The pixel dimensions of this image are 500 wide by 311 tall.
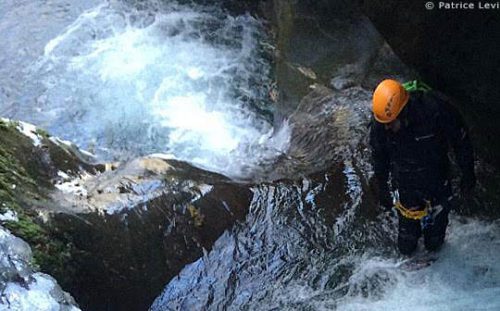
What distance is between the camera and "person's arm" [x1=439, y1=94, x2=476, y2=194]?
167 inches

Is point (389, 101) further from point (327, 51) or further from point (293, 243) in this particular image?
point (327, 51)

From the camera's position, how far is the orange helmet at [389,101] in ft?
13.4

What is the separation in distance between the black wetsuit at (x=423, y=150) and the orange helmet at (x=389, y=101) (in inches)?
3.2

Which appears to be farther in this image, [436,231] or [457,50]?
[457,50]

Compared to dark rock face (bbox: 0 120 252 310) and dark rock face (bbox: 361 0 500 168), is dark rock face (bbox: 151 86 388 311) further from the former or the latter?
dark rock face (bbox: 361 0 500 168)

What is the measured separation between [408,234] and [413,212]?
1.08 feet

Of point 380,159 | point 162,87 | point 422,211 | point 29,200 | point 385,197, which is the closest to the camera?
point 380,159

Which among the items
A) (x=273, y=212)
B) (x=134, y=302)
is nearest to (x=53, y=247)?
(x=134, y=302)

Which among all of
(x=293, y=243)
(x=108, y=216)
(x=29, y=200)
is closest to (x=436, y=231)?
(x=293, y=243)

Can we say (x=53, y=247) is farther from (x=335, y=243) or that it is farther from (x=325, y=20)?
(x=325, y=20)

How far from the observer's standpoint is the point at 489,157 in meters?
5.90

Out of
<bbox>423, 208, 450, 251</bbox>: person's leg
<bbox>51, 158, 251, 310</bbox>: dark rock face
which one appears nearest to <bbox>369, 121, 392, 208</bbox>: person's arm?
<bbox>423, 208, 450, 251</bbox>: person's leg

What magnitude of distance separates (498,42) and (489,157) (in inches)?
53.0

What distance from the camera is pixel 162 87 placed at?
30.1 feet
